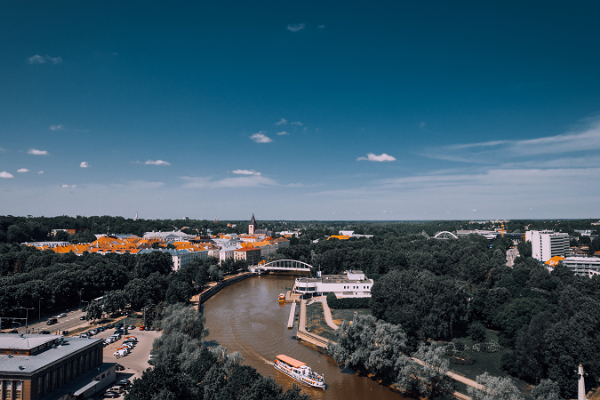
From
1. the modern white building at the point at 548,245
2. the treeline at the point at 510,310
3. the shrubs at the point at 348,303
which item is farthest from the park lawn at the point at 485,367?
the modern white building at the point at 548,245

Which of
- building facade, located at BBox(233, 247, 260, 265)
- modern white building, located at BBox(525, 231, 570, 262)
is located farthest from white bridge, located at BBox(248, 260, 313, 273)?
modern white building, located at BBox(525, 231, 570, 262)

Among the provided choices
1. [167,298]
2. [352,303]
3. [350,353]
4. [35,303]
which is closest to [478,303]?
[352,303]

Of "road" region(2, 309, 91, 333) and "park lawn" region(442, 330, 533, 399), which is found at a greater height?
"road" region(2, 309, 91, 333)

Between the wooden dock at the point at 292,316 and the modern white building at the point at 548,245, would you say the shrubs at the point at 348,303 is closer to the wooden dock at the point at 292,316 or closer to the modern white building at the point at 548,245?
the wooden dock at the point at 292,316

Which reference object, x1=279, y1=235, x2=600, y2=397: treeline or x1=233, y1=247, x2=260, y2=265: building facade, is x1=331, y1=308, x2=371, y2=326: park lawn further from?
x1=233, y1=247, x2=260, y2=265: building facade

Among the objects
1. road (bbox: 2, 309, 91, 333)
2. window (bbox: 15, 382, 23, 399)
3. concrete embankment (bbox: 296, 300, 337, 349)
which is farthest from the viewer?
road (bbox: 2, 309, 91, 333)

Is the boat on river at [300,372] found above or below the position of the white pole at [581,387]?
below
